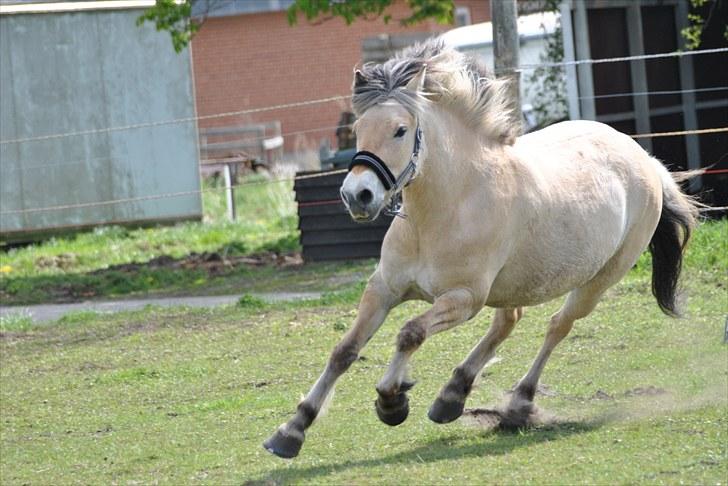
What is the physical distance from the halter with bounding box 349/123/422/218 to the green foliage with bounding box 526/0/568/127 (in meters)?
11.6

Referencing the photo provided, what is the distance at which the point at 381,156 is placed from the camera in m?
6.21

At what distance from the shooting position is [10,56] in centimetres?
2005

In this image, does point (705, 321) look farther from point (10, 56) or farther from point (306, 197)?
point (10, 56)

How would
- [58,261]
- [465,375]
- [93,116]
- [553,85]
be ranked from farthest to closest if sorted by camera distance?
[93,116] → [553,85] → [58,261] → [465,375]

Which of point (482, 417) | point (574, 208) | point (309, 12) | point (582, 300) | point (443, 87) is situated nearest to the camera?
point (443, 87)

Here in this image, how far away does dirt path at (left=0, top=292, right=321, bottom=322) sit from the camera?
13789 mm

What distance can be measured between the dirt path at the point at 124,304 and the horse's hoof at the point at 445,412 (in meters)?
6.55

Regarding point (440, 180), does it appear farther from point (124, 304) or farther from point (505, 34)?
point (124, 304)

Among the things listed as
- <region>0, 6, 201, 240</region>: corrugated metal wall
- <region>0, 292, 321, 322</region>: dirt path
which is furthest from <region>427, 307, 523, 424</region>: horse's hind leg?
<region>0, 6, 201, 240</region>: corrugated metal wall

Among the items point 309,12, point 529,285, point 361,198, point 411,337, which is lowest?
point 411,337

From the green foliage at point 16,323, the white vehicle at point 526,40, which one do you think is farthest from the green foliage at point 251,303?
the white vehicle at point 526,40

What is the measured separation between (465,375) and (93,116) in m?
14.4

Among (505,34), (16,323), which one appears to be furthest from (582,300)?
(16,323)

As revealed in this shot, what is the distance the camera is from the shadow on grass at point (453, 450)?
6.57 meters
